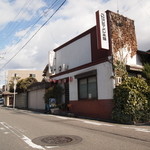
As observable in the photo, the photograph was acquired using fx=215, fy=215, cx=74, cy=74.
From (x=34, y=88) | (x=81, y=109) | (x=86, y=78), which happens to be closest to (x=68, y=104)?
(x=81, y=109)

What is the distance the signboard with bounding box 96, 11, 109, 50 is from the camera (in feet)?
50.2

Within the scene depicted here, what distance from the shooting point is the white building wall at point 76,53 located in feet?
63.0

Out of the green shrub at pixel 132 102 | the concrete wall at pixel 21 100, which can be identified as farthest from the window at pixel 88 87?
the concrete wall at pixel 21 100

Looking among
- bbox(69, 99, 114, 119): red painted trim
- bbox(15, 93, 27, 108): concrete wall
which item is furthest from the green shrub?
bbox(15, 93, 27, 108): concrete wall

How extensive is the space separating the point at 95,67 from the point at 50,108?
734 centimetres

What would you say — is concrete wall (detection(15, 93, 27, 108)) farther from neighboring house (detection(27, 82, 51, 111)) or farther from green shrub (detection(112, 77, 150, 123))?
green shrub (detection(112, 77, 150, 123))

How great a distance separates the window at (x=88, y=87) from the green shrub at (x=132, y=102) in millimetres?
2735

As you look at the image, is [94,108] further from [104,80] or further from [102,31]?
[102,31]

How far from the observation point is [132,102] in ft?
43.0

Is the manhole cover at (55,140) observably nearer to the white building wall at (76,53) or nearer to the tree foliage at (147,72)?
the tree foliage at (147,72)

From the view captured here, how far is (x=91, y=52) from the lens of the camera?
1847 cm

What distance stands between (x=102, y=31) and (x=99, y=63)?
2338 mm

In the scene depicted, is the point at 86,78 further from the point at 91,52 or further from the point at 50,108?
the point at 50,108

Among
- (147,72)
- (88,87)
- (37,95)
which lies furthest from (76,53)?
(37,95)
